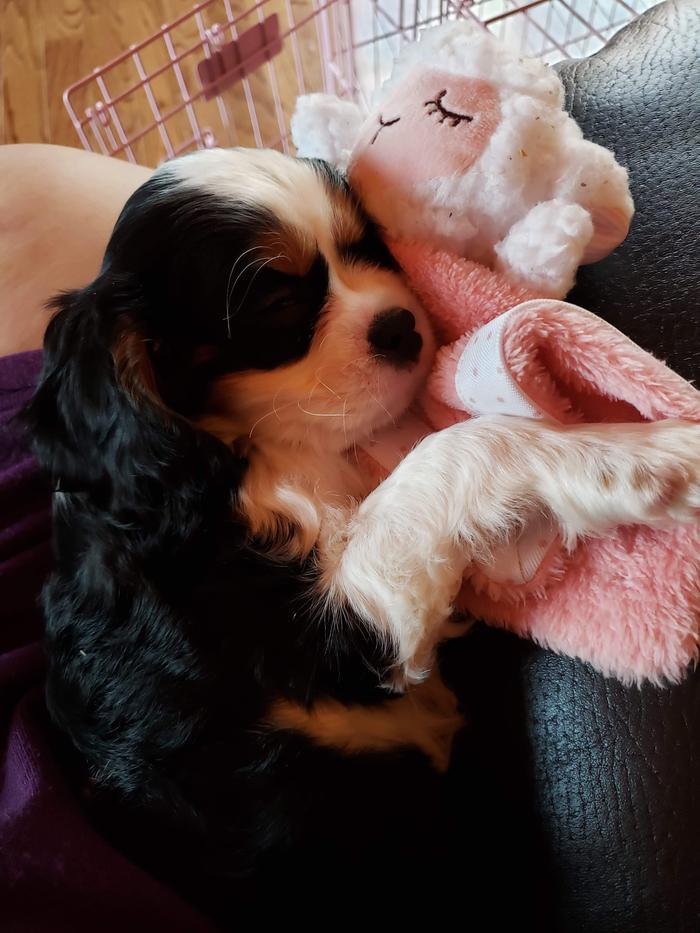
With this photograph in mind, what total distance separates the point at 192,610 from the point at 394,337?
17.0 inches

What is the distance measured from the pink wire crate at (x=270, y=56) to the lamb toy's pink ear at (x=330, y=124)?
0.39 meters

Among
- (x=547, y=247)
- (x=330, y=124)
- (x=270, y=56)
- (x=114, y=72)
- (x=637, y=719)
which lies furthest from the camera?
(x=114, y=72)

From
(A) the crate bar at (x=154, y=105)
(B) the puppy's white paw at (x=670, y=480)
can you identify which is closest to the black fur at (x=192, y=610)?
(B) the puppy's white paw at (x=670, y=480)

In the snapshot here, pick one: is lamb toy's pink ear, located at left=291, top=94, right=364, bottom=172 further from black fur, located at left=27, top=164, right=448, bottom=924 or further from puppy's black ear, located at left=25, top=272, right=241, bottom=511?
puppy's black ear, located at left=25, top=272, right=241, bottom=511

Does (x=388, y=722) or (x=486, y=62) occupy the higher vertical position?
(x=486, y=62)

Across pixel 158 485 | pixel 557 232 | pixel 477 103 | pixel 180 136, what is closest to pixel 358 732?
pixel 158 485

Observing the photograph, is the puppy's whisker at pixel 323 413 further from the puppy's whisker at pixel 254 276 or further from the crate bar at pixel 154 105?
the crate bar at pixel 154 105

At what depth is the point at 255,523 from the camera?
101cm

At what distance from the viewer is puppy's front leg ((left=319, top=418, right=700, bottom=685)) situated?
818mm

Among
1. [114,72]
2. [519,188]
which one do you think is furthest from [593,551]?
[114,72]

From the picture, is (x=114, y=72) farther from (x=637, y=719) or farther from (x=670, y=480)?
(x=637, y=719)

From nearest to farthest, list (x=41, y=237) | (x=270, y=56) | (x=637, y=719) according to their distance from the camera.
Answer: (x=637, y=719), (x=41, y=237), (x=270, y=56)

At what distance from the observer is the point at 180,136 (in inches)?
104

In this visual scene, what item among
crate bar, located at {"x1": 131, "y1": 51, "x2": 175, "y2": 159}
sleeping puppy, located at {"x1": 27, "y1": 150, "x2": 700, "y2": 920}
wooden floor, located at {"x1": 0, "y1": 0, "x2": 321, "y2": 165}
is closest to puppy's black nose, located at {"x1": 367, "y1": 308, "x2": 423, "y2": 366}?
sleeping puppy, located at {"x1": 27, "y1": 150, "x2": 700, "y2": 920}
